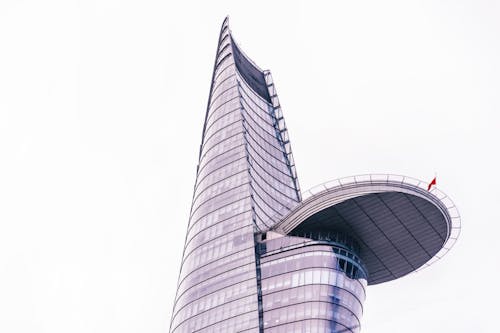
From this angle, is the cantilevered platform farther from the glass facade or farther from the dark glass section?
the dark glass section

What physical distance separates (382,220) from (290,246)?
11.8 meters

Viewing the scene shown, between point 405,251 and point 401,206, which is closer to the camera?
point 401,206

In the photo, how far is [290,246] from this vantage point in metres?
118

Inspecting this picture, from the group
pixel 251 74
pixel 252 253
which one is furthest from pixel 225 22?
pixel 252 253

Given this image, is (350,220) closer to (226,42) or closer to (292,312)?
(292,312)

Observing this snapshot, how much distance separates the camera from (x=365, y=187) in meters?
113

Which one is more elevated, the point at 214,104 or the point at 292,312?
the point at 214,104

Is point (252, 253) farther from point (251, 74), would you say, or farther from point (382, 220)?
point (251, 74)

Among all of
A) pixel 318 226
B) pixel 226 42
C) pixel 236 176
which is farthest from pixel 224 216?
pixel 226 42

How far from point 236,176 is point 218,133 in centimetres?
1481

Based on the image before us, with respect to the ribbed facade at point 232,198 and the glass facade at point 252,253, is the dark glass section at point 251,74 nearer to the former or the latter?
the ribbed facade at point 232,198

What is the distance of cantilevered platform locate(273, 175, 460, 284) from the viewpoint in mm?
113000

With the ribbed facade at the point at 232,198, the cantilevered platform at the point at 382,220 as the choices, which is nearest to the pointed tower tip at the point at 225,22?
the ribbed facade at the point at 232,198

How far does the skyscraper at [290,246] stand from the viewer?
11206 centimetres
